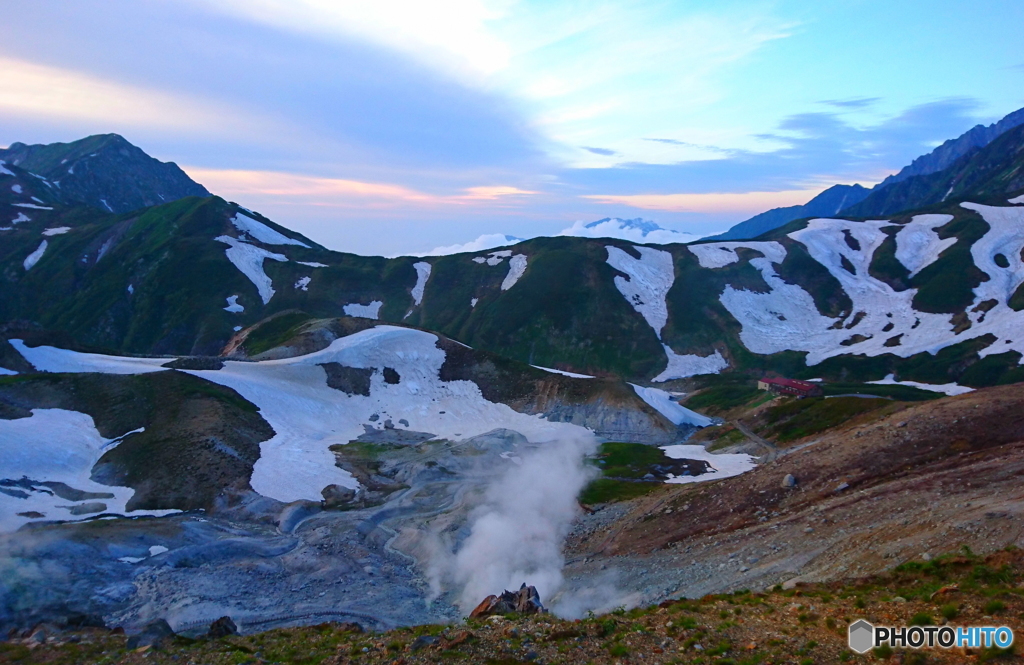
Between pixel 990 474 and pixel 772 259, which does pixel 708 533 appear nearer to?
pixel 990 474

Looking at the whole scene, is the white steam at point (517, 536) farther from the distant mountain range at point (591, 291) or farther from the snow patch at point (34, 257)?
the snow patch at point (34, 257)

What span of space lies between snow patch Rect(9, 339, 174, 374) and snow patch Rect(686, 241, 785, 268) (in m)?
133

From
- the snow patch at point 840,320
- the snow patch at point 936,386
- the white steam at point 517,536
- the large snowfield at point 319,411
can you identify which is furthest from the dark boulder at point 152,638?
the snow patch at point 840,320

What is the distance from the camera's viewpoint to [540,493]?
55.5 metres

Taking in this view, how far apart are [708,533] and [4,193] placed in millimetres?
236073

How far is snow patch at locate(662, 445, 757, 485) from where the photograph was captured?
59.0 meters

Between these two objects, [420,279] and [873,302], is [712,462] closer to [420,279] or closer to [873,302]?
[873,302]

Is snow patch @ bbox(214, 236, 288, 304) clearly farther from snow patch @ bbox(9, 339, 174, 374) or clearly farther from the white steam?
the white steam

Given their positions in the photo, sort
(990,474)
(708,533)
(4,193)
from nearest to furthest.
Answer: (990,474) < (708,533) < (4,193)

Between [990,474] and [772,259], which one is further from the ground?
[772,259]

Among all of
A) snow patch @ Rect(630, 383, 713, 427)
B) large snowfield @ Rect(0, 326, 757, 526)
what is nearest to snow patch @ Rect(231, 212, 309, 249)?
large snowfield @ Rect(0, 326, 757, 526)

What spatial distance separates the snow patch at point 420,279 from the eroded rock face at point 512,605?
140m

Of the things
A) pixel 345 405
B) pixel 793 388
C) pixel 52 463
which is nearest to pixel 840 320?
pixel 793 388

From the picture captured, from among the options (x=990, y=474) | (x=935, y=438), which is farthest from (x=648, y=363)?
(x=990, y=474)
